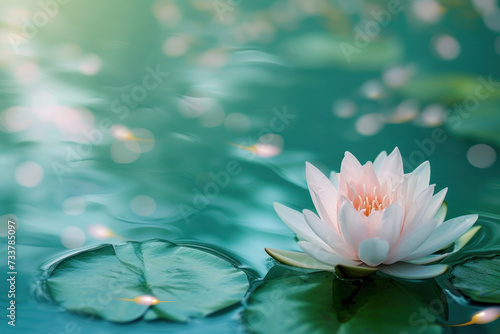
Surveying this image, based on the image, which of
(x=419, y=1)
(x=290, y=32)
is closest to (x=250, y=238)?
(x=290, y=32)

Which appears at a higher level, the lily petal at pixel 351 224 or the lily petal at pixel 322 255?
the lily petal at pixel 351 224

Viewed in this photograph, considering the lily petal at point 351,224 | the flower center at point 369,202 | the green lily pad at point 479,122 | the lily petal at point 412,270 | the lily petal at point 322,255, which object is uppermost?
the green lily pad at point 479,122

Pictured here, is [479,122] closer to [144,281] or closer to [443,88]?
[443,88]

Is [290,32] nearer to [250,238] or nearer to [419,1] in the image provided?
[419,1]

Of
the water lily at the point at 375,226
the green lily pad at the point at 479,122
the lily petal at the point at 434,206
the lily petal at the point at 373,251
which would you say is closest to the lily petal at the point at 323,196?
the water lily at the point at 375,226

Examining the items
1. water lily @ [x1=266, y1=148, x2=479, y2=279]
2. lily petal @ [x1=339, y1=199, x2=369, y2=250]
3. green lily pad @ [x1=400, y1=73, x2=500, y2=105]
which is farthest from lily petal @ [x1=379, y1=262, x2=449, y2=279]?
green lily pad @ [x1=400, y1=73, x2=500, y2=105]

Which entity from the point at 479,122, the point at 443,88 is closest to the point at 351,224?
the point at 479,122

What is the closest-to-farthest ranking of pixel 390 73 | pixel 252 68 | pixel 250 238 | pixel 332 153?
pixel 250 238
pixel 332 153
pixel 390 73
pixel 252 68

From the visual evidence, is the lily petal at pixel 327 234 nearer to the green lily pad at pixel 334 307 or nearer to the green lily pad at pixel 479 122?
the green lily pad at pixel 334 307
